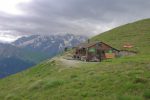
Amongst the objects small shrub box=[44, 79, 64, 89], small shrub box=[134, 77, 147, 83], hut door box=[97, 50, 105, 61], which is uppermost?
hut door box=[97, 50, 105, 61]

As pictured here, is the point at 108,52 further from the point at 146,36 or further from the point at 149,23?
the point at 149,23

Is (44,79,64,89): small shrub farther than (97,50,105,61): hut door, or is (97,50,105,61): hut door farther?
(97,50,105,61): hut door

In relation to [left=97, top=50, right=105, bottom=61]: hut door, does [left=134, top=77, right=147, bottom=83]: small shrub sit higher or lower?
lower

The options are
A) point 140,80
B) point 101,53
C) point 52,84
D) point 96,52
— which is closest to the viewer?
point 140,80

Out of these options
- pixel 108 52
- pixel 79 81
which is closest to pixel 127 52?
pixel 108 52

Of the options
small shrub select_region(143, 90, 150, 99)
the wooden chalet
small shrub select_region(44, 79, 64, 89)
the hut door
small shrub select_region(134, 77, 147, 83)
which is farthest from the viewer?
the hut door

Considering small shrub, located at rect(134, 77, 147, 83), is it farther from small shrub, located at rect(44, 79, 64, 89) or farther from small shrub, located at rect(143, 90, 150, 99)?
small shrub, located at rect(44, 79, 64, 89)

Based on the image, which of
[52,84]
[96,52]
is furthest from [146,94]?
[96,52]

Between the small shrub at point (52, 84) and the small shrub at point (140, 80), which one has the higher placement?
the small shrub at point (140, 80)

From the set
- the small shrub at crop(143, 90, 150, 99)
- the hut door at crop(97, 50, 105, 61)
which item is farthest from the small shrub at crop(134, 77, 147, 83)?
the hut door at crop(97, 50, 105, 61)

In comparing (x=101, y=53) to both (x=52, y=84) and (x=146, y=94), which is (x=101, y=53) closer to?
(x=52, y=84)

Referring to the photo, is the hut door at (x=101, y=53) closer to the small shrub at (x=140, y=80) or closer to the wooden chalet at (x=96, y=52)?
the wooden chalet at (x=96, y=52)

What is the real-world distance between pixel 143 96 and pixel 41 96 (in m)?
9.83

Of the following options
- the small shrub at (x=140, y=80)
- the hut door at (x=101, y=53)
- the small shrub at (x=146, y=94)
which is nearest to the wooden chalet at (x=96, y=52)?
the hut door at (x=101, y=53)
